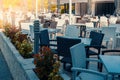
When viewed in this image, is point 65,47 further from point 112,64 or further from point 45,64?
point 112,64

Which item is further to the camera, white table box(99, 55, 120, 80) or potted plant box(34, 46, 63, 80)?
potted plant box(34, 46, 63, 80)

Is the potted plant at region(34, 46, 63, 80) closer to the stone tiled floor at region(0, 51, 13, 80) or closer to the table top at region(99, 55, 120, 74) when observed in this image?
the table top at region(99, 55, 120, 74)

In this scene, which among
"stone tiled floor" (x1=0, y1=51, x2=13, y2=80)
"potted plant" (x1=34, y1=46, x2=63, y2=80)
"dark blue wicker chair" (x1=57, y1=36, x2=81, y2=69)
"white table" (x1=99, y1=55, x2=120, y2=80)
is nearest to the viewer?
"white table" (x1=99, y1=55, x2=120, y2=80)

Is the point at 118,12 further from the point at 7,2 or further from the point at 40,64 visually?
the point at 40,64

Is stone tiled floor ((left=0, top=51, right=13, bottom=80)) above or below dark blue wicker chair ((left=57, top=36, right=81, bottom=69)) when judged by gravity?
below

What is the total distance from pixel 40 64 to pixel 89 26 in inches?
282

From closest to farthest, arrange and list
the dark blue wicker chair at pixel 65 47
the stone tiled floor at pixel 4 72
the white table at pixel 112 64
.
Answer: the white table at pixel 112 64
the dark blue wicker chair at pixel 65 47
the stone tiled floor at pixel 4 72

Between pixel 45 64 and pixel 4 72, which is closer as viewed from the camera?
pixel 45 64

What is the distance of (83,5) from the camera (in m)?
29.9

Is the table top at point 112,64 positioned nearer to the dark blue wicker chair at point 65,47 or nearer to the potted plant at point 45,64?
the potted plant at point 45,64

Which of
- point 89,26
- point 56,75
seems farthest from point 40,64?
point 89,26

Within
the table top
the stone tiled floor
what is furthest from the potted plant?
the stone tiled floor

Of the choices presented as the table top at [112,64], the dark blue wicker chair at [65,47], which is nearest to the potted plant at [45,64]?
the table top at [112,64]

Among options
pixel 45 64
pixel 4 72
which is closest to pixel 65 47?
pixel 45 64
